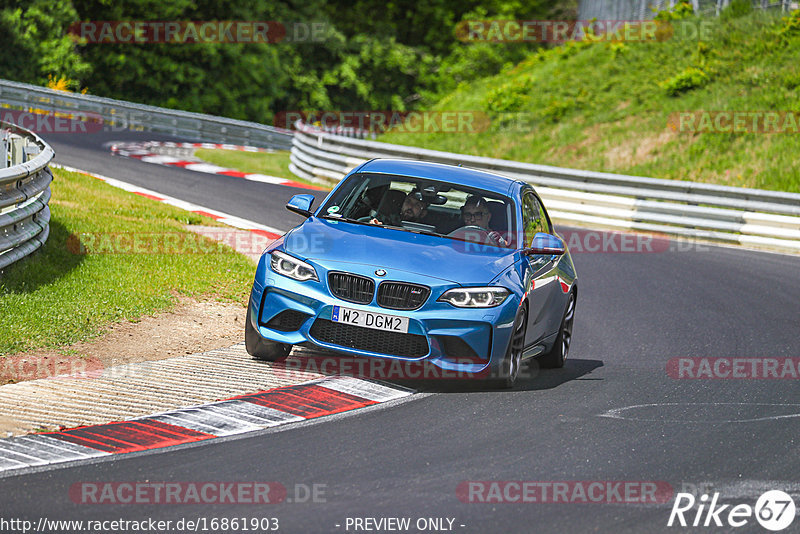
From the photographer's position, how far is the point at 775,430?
7.57 metres

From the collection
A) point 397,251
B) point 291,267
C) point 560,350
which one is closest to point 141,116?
point 560,350

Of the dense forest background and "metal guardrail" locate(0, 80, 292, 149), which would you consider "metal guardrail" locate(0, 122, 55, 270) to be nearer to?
"metal guardrail" locate(0, 80, 292, 149)

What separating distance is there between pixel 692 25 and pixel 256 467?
3032 cm

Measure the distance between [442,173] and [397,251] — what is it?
155 cm

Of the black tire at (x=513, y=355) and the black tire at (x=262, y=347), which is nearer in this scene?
the black tire at (x=513, y=355)

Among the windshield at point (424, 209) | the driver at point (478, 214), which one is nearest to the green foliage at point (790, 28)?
the windshield at point (424, 209)

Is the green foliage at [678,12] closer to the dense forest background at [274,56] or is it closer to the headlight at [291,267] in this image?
the dense forest background at [274,56]

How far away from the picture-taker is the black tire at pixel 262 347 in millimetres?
8357

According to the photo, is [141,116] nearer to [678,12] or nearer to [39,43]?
[39,43]

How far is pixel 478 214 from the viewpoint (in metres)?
9.12

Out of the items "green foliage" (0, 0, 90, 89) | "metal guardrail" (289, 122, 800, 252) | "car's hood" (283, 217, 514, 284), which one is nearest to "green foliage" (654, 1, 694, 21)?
"metal guardrail" (289, 122, 800, 252)

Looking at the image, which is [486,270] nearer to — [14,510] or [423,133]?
[14,510]

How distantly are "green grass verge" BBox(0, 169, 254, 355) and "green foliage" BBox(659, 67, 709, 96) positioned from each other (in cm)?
1869

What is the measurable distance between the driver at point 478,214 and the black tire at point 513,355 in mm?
860
